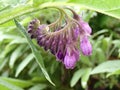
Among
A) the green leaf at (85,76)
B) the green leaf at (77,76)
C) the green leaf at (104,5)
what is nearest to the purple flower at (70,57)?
the green leaf at (104,5)

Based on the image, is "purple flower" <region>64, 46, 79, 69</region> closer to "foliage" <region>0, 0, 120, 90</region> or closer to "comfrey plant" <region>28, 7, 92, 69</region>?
"comfrey plant" <region>28, 7, 92, 69</region>

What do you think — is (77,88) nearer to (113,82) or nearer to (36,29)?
(113,82)

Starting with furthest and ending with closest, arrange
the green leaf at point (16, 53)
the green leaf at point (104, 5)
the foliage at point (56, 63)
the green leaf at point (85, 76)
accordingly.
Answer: the green leaf at point (16, 53), the foliage at point (56, 63), the green leaf at point (85, 76), the green leaf at point (104, 5)

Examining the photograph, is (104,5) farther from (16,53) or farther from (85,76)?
(16,53)

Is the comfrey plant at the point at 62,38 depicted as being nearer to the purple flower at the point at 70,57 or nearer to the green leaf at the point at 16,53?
the purple flower at the point at 70,57

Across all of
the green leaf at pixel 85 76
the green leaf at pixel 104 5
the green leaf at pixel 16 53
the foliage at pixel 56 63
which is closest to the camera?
the green leaf at pixel 104 5

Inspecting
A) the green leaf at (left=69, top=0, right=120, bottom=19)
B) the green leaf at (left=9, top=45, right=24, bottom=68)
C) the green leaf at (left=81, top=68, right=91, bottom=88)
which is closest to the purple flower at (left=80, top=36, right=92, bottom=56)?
the green leaf at (left=69, top=0, right=120, bottom=19)

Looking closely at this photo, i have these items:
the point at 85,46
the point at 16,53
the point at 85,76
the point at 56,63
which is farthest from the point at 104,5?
the point at 16,53

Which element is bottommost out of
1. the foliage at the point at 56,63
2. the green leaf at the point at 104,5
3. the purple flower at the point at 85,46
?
the foliage at the point at 56,63
